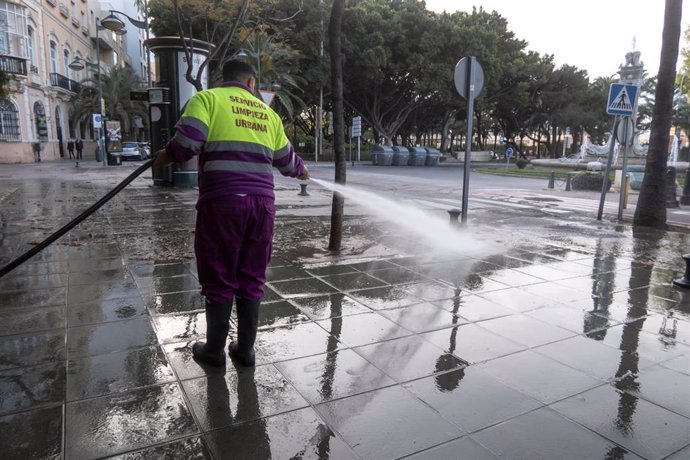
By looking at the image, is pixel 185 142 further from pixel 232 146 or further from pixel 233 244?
pixel 233 244

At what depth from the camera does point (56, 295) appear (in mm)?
4918

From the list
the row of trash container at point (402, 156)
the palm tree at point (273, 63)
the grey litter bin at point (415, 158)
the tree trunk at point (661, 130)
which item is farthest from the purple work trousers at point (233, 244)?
the grey litter bin at point (415, 158)

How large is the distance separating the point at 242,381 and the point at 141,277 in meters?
2.82

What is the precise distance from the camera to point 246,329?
133 inches

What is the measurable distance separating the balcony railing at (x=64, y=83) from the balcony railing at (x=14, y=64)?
5609mm

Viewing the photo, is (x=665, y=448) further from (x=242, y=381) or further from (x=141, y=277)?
(x=141, y=277)

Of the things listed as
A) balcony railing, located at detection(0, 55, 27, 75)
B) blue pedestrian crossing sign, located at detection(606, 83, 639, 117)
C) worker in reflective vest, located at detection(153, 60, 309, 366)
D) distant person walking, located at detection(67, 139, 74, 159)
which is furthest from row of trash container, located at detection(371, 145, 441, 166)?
worker in reflective vest, located at detection(153, 60, 309, 366)

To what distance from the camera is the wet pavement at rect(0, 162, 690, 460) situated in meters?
2.62

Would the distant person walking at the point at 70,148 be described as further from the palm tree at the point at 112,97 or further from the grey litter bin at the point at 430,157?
the grey litter bin at the point at 430,157

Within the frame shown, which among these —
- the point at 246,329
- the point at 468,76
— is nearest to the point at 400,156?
the point at 468,76

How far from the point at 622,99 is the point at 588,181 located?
10.1m

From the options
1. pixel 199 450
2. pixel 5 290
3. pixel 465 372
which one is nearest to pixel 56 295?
pixel 5 290

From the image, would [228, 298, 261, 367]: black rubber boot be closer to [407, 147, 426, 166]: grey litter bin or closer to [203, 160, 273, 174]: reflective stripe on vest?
[203, 160, 273, 174]: reflective stripe on vest

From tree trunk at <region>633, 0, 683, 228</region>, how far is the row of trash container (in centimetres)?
2744
